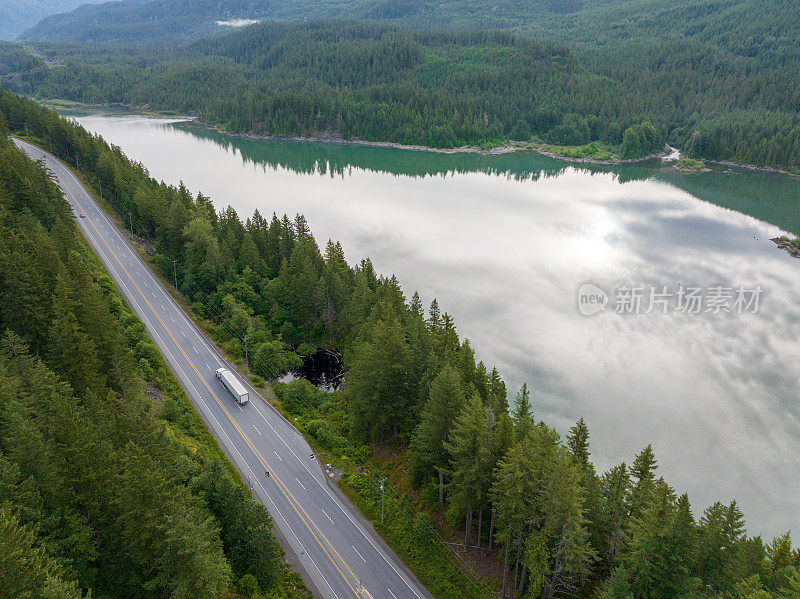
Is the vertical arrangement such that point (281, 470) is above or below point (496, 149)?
below

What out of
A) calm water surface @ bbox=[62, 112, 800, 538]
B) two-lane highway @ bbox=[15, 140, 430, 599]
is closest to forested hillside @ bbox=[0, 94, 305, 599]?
two-lane highway @ bbox=[15, 140, 430, 599]

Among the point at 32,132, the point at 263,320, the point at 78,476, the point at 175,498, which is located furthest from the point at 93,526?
the point at 32,132

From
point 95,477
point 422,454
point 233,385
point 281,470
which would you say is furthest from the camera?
point 233,385

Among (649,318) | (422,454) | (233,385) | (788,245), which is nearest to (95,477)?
(422,454)

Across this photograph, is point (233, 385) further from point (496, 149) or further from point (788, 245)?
point (496, 149)

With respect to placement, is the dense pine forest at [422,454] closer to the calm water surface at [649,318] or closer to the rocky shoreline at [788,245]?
the calm water surface at [649,318]

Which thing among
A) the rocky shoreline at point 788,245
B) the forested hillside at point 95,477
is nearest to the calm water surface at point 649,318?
the rocky shoreline at point 788,245
